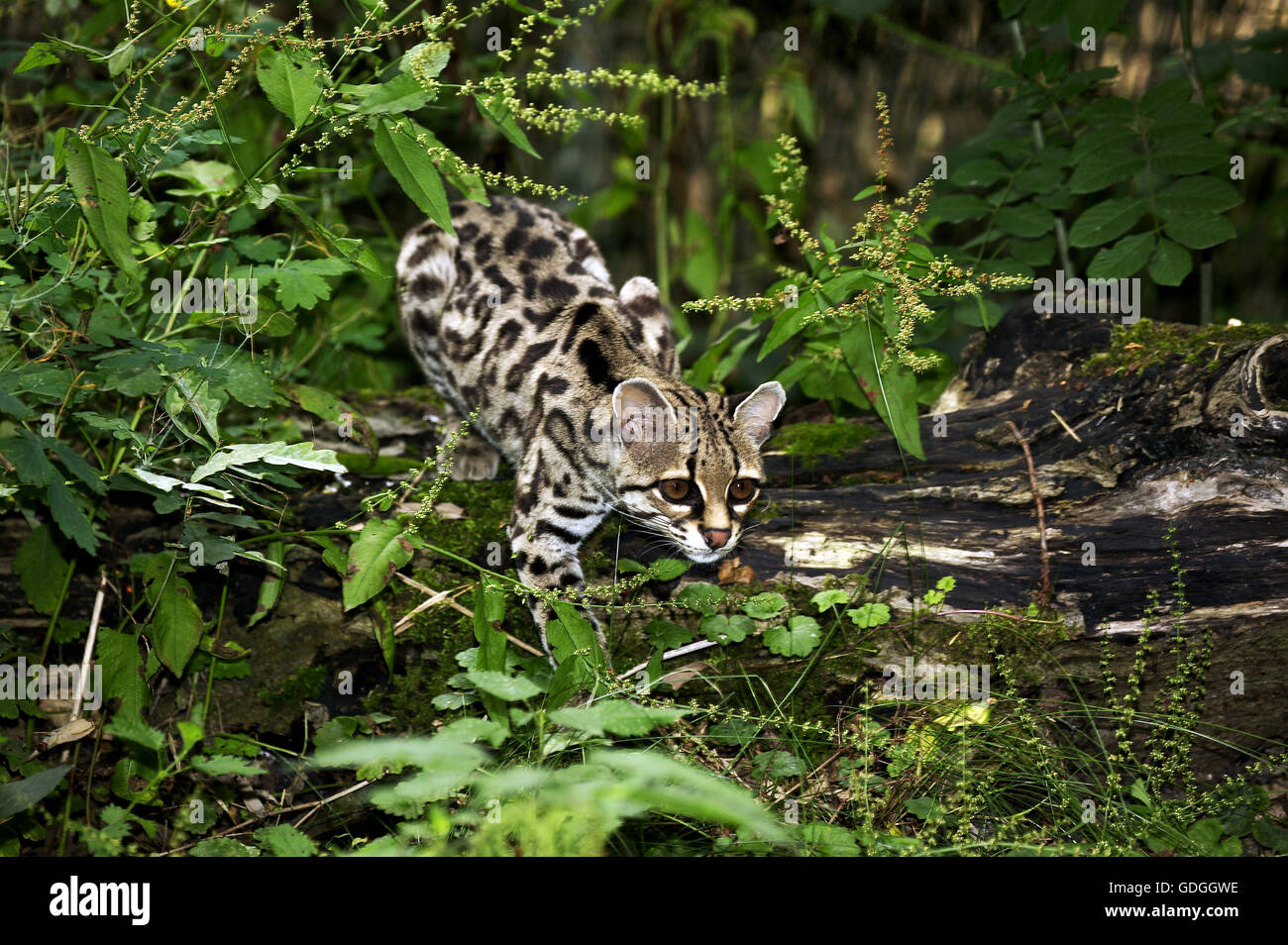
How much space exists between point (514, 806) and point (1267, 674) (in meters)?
3.22

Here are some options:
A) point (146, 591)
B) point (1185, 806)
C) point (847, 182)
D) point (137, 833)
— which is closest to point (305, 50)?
point (146, 591)

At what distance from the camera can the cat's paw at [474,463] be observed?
21.8 ft

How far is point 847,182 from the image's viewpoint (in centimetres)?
1058

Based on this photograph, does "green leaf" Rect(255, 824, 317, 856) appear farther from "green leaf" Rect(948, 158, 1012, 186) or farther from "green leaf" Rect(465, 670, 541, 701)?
"green leaf" Rect(948, 158, 1012, 186)

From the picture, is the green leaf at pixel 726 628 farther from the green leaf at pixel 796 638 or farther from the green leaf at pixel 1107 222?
the green leaf at pixel 1107 222

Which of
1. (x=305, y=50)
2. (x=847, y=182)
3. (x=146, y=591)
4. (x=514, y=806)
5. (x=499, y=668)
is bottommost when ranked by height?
(x=514, y=806)

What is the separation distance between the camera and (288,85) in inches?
155

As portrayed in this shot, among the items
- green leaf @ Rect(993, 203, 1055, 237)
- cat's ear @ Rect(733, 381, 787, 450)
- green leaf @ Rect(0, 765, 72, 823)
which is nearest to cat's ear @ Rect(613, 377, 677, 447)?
cat's ear @ Rect(733, 381, 787, 450)

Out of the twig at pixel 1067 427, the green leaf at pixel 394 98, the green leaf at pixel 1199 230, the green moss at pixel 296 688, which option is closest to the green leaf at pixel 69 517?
the green moss at pixel 296 688

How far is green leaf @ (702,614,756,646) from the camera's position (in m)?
4.74

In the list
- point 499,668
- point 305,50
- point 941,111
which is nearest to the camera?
point 305,50

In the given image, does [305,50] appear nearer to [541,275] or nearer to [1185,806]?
[541,275]

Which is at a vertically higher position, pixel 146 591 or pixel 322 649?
pixel 146 591

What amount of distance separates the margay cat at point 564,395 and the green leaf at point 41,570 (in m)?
2.04
